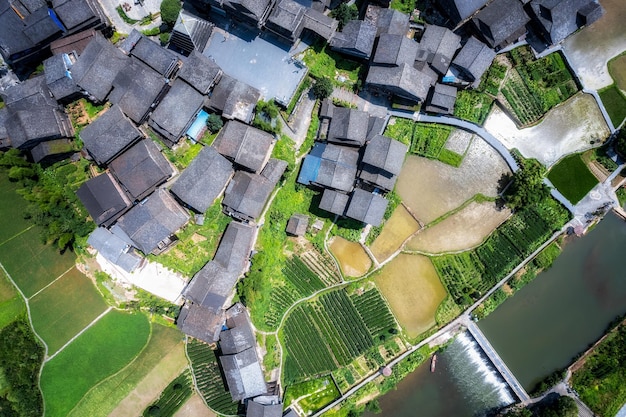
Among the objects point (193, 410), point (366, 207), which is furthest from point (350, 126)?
point (193, 410)

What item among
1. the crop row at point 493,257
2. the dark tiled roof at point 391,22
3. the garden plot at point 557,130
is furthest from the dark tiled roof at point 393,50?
the crop row at point 493,257

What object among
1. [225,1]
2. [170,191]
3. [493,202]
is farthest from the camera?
[493,202]

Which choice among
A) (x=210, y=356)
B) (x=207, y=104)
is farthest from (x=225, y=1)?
(x=210, y=356)

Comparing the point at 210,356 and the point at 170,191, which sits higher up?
the point at 170,191

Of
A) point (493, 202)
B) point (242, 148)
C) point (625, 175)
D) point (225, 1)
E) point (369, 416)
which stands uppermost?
point (225, 1)

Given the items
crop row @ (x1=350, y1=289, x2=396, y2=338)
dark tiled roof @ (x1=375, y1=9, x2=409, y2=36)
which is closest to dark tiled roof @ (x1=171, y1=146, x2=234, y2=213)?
crop row @ (x1=350, y1=289, x2=396, y2=338)

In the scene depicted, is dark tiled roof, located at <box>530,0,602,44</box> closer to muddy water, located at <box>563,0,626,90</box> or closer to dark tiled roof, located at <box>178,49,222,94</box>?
muddy water, located at <box>563,0,626,90</box>

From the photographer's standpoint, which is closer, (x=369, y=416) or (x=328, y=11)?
(x=328, y=11)

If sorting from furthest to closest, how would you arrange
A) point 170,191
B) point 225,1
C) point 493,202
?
point 493,202 < point 170,191 < point 225,1

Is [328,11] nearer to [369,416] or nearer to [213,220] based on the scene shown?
[213,220]
